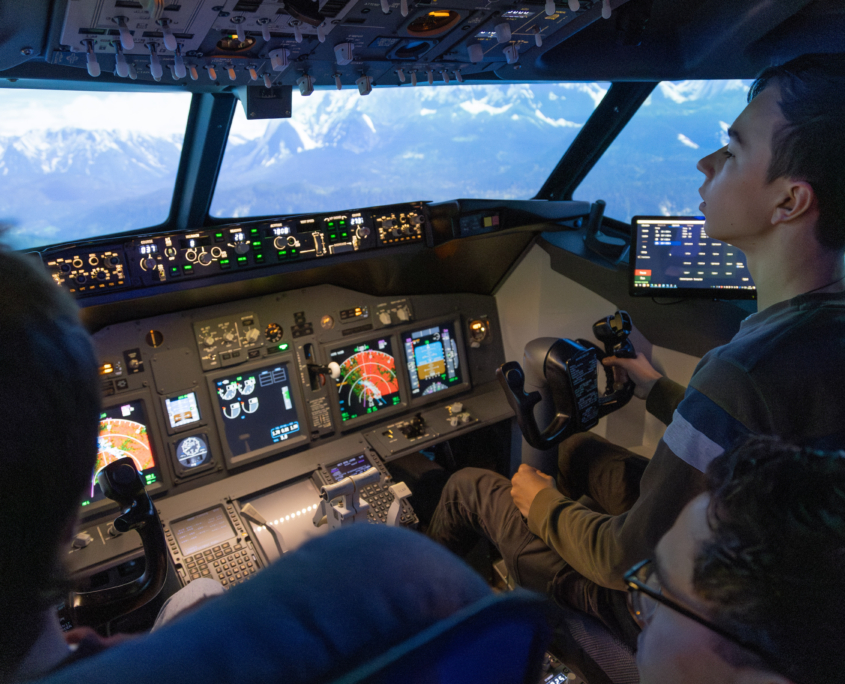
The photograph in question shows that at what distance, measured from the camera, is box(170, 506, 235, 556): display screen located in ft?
6.95

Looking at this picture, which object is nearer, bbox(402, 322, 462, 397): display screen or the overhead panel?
the overhead panel

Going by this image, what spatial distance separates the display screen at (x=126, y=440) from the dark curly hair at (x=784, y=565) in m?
2.19

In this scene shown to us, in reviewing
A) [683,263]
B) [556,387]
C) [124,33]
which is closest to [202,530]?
[556,387]

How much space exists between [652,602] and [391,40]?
5.57ft

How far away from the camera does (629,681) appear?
1365mm

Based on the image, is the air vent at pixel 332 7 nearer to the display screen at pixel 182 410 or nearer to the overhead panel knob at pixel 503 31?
the overhead panel knob at pixel 503 31

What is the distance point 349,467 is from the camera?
2.52 meters

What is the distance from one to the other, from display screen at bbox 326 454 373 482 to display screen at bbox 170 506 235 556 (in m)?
0.51

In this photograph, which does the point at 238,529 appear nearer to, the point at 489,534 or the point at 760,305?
the point at 489,534

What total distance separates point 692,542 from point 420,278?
237 centimetres

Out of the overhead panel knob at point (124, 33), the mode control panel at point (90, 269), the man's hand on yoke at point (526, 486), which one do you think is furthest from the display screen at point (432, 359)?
the overhead panel knob at point (124, 33)

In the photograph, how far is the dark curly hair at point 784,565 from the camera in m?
→ 0.50

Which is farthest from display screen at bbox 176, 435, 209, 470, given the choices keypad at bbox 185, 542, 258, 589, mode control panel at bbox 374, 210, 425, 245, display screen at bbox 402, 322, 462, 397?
mode control panel at bbox 374, 210, 425, 245

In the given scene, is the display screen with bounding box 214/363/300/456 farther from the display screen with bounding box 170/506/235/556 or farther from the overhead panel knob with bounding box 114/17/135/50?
the overhead panel knob with bounding box 114/17/135/50
